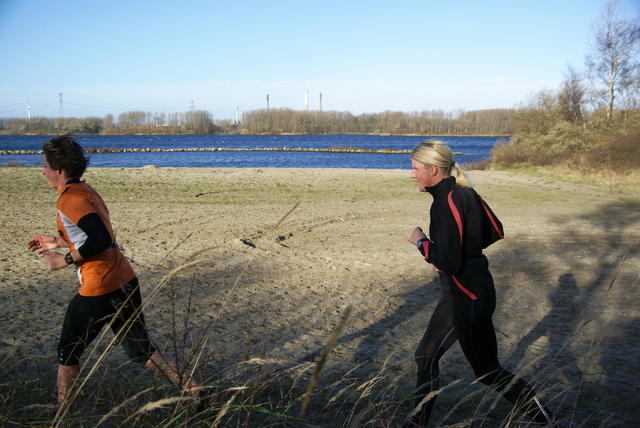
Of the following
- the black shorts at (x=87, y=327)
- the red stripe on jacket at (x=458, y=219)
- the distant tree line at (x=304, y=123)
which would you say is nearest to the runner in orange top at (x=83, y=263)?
the black shorts at (x=87, y=327)

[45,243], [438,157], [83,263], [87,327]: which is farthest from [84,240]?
[438,157]

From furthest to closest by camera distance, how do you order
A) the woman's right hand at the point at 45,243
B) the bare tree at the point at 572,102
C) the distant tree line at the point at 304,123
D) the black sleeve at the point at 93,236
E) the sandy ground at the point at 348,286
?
1. the distant tree line at the point at 304,123
2. the bare tree at the point at 572,102
3. the sandy ground at the point at 348,286
4. the woman's right hand at the point at 45,243
5. the black sleeve at the point at 93,236

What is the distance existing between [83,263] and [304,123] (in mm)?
160933

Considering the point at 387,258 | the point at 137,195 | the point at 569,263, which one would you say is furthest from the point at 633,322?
the point at 137,195

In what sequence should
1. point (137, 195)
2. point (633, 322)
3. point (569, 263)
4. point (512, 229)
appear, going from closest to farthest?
point (633, 322) < point (569, 263) < point (512, 229) < point (137, 195)

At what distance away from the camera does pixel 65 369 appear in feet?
9.47

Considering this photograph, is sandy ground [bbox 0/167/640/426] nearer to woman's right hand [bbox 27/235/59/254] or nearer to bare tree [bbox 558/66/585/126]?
woman's right hand [bbox 27/235/59/254]

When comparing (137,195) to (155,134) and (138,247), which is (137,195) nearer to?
(138,247)

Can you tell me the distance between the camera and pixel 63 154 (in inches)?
116

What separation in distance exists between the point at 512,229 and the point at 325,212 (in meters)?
Answer: 4.40

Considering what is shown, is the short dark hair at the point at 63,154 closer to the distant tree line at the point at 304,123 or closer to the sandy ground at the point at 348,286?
the sandy ground at the point at 348,286

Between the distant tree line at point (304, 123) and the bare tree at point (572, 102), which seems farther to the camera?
the distant tree line at point (304, 123)

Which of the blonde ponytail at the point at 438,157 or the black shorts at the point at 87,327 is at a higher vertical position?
the blonde ponytail at the point at 438,157

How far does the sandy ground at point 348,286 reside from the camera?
3953mm
